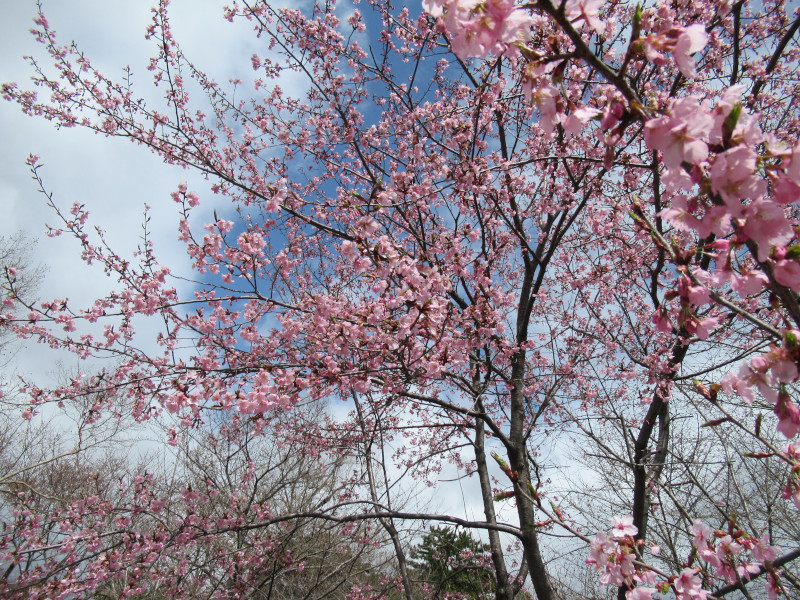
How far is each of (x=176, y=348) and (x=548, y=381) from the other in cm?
514

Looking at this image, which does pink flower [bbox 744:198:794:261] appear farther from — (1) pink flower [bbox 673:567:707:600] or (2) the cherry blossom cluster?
(1) pink flower [bbox 673:567:707:600]

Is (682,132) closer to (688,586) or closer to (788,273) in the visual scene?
(788,273)

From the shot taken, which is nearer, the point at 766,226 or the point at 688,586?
the point at 766,226

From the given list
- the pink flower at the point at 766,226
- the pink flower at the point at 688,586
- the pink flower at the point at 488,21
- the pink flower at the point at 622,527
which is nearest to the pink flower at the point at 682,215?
the pink flower at the point at 766,226

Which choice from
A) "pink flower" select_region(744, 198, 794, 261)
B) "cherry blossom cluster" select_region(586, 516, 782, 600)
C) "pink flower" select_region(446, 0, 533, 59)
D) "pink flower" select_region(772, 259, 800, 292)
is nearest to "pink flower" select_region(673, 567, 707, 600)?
"cherry blossom cluster" select_region(586, 516, 782, 600)

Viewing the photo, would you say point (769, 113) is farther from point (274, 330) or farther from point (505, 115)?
point (274, 330)

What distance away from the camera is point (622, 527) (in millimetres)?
2184

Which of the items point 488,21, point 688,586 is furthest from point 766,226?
point 688,586

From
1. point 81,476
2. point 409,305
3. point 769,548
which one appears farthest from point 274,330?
point 81,476

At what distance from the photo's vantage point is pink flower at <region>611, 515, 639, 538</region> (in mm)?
2096

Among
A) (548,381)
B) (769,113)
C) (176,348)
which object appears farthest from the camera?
(548,381)

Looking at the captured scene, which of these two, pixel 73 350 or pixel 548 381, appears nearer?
pixel 73 350

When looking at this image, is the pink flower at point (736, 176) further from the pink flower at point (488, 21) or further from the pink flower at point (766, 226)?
the pink flower at point (488, 21)

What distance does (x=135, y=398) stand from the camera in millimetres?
4027
